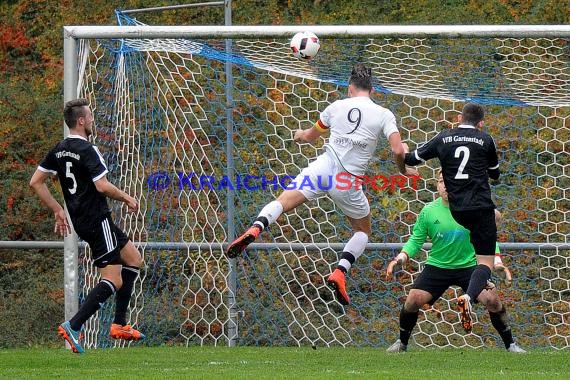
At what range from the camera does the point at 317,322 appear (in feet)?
39.3

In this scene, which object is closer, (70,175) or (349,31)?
(70,175)

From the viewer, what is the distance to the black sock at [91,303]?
8789 mm

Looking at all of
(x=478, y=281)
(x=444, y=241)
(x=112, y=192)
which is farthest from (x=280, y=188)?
(x=478, y=281)

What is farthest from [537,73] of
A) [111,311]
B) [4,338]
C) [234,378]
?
[4,338]

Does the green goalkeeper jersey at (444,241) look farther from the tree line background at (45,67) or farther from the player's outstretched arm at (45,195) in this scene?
the tree line background at (45,67)

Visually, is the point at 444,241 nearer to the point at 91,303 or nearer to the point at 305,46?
the point at 305,46

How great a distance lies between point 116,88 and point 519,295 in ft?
15.3

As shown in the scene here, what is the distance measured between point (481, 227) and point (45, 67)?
35.1 feet

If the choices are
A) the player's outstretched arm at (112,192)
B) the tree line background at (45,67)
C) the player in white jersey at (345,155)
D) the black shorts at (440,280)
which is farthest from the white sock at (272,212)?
the tree line background at (45,67)

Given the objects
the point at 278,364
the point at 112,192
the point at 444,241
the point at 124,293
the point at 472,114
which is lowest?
the point at 278,364

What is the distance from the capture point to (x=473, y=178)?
8.58m

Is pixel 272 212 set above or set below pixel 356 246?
above

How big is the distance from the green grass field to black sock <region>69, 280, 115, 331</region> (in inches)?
11.1

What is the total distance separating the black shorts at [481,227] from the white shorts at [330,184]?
811mm
